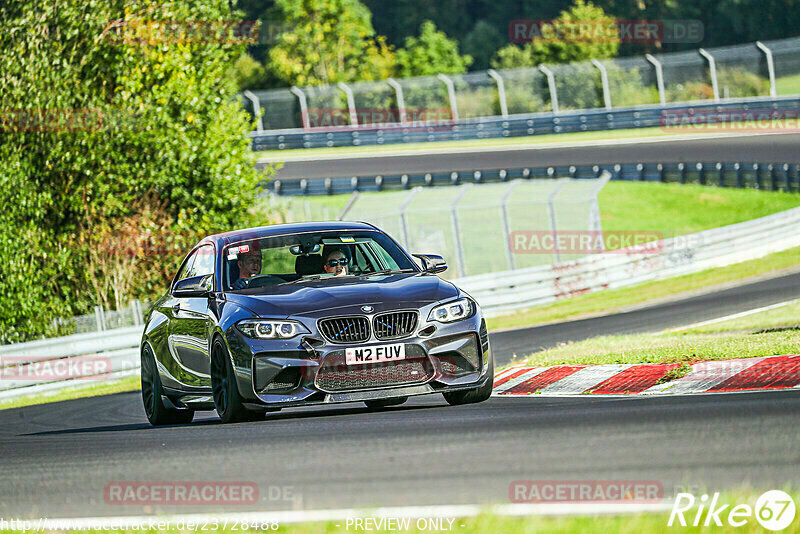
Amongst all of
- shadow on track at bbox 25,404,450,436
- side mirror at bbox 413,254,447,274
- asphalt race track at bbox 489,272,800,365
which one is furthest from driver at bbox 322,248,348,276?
asphalt race track at bbox 489,272,800,365

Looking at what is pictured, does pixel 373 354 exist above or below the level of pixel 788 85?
above

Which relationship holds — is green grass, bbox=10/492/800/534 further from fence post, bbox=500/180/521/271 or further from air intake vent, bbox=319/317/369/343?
fence post, bbox=500/180/521/271

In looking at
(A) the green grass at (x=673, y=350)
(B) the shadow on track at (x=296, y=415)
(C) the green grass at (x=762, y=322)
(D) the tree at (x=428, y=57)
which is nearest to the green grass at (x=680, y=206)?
(C) the green grass at (x=762, y=322)

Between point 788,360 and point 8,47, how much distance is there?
1823cm

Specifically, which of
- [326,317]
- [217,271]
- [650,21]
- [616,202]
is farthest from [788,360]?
[650,21]

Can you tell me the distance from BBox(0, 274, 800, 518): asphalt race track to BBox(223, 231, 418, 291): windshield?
1130 millimetres

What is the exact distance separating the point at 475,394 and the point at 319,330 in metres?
1.48

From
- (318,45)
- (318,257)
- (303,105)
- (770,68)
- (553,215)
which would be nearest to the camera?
(318,257)

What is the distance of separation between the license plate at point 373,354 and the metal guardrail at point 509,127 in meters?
36.6

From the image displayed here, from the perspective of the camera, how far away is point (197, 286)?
9.55m

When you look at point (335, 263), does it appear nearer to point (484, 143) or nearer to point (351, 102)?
point (484, 143)

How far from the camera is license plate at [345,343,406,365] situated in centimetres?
827

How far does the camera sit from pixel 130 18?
2453 cm

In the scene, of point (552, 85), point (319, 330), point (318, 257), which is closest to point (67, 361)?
point (318, 257)
